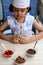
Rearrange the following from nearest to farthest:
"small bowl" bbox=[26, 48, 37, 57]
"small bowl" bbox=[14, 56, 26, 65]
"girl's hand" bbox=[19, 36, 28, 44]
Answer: "small bowl" bbox=[14, 56, 26, 65], "small bowl" bbox=[26, 48, 37, 57], "girl's hand" bbox=[19, 36, 28, 44]

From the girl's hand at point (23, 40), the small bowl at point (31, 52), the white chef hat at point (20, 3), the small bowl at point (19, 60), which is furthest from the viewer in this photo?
the white chef hat at point (20, 3)

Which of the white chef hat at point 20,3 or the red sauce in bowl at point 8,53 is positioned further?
the white chef hat at point 20,3

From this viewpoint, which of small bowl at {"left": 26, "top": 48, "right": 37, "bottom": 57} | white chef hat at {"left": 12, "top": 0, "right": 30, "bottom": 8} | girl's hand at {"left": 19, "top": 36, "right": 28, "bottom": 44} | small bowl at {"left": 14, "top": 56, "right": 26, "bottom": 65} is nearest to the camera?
small bowl at {"left": 14, "top": 56, "right": 26, "bottom": 65}

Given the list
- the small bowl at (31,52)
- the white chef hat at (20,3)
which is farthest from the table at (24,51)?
the white chef hat at (20,3)

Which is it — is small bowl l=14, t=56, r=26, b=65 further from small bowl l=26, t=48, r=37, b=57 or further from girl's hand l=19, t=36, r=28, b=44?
girl's hand l=19, t=36, r=28, b=44

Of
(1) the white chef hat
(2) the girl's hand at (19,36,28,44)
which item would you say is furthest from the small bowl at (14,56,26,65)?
(1) the white chef hat

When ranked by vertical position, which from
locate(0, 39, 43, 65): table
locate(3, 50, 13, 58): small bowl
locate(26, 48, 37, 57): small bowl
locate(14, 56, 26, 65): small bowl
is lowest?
locate(0, 39, 43, 65): table

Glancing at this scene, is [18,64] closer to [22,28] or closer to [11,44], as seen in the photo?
[11,44]

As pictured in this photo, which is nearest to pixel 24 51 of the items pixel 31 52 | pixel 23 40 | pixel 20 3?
pixel 31 52

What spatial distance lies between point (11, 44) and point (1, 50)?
0.14 m

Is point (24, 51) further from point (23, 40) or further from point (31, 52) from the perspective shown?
point (23, 40)

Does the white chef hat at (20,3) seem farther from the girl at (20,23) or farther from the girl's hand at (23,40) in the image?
the girl's hand at (23,40)

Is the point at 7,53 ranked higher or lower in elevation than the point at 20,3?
lower

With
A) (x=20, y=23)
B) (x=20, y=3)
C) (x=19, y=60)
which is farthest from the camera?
(x=20, y=23)
